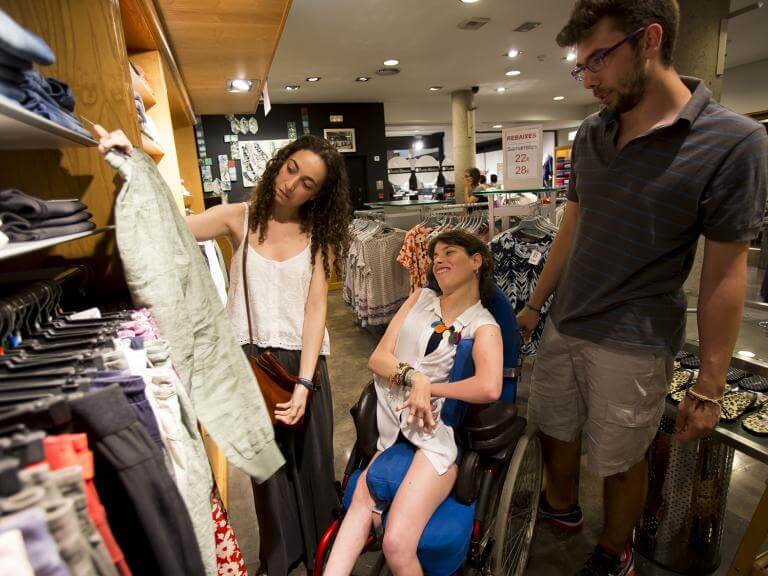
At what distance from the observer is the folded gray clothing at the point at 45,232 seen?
88 cm

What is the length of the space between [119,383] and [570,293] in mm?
1452

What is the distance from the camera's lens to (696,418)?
139 centimetres

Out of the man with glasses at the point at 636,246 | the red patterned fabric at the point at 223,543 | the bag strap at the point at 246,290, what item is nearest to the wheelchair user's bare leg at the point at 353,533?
the red patterned fabric at the point at 223,543

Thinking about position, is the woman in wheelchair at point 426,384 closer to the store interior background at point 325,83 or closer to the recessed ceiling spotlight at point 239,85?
the store interior background at point 325,83

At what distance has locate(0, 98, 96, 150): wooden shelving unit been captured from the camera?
28.8 inches

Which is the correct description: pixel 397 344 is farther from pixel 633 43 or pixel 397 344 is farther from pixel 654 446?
pixel 633 43

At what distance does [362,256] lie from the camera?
173 inches

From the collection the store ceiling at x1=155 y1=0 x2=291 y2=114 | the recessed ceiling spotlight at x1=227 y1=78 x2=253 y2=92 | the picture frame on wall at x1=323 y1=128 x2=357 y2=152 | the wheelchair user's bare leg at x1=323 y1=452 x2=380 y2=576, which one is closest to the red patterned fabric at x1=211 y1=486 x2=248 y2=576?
the wheelchair user's bare leg at x1=323 y1=452 x2=380 y2=576

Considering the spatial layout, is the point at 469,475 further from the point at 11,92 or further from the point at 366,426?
the point at 11,92

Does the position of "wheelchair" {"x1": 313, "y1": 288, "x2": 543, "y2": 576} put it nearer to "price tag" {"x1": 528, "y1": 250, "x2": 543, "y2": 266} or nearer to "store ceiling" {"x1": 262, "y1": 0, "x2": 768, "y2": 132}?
"price tag" {"x1": 528, "y1": 250, "x2": 543, "y2": 266}

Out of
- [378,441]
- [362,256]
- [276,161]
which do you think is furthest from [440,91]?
[378,441]

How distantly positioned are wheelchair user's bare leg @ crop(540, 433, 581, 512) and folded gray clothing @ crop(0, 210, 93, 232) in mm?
1847

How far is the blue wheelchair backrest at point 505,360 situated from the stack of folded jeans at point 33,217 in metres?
1.24

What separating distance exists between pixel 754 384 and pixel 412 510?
150 centimetres
